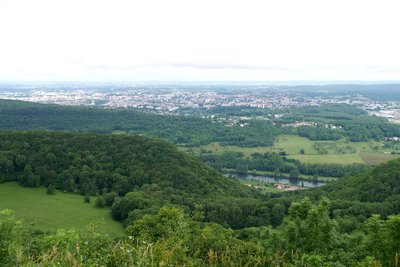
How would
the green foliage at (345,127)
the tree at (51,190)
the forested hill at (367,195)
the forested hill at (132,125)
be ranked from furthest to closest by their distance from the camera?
1. the green foliage at (345,127)
2. the forested hill at (132,125)
3. the tree at (51,190)
4. the forested hill at (367,195)

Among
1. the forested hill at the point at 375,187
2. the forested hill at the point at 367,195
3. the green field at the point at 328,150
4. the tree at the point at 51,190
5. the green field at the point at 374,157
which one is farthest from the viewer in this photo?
the green field at the point at 328,150

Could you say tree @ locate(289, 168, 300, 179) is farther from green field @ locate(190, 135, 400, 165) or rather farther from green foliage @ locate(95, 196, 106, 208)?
green foliage @ locate(95, 196, 106, 208)

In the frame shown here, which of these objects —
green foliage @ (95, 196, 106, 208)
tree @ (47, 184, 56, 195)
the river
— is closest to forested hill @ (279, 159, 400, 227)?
the river

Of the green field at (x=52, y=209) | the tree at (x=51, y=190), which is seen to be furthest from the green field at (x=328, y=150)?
the green field at (x=52, y=209)

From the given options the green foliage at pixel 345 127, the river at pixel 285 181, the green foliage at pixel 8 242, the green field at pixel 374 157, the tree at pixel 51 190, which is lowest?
the river at pixel 285 181

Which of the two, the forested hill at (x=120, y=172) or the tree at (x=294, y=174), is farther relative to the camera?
the tree at (x=294, y=174)

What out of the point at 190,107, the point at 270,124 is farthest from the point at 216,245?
the point at 190,107

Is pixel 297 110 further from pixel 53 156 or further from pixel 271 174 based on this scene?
pixel 53 156

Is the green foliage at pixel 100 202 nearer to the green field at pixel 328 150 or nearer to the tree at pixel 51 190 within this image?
the tree at pixel 51 190

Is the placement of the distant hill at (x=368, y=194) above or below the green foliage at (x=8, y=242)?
below
